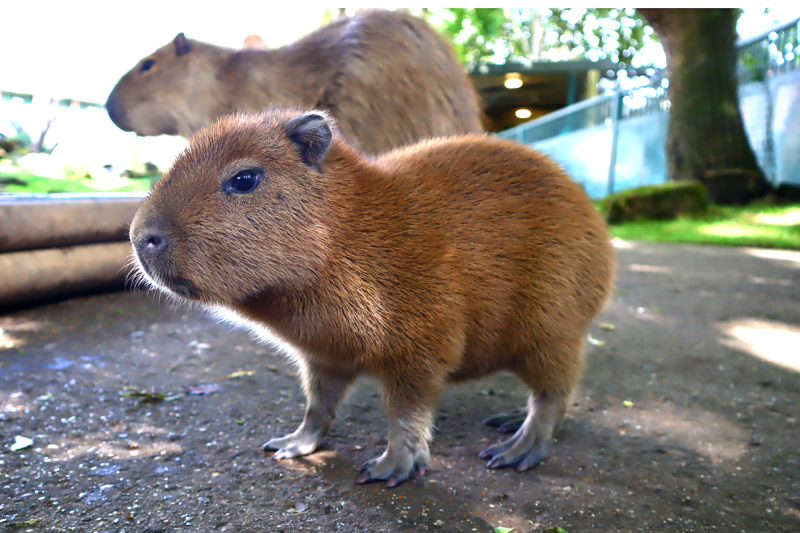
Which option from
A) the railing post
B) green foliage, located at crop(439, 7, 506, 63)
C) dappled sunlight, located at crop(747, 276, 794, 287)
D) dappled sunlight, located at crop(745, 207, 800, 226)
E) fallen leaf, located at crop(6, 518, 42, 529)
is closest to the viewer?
fallen leaf, located at crop(6, 518, 42, 529)

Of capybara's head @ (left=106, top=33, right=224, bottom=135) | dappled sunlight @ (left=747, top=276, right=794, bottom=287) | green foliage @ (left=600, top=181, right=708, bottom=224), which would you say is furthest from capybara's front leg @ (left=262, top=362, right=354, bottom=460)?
green foliage @ (left=600, top=181, right=708, bottom=224)

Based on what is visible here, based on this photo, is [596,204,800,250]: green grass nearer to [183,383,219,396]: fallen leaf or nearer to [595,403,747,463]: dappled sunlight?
[595,403,747,463]: dappled sunlight

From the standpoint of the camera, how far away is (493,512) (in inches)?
74.2

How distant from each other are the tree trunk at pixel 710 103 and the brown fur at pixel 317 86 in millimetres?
8209

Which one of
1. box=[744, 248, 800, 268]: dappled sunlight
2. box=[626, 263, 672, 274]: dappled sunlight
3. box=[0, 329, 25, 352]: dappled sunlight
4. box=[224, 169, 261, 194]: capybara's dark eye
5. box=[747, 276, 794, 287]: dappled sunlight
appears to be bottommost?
box=[626, 263, 672, 274]: dappled sunlight

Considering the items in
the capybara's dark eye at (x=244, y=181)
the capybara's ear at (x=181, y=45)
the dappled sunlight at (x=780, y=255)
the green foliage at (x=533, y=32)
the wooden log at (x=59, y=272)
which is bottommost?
the dappled sunlight at (x=780, y=255)

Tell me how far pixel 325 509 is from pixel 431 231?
3.42 ft

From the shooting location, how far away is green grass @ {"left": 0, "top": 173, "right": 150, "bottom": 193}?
4543 millimetres

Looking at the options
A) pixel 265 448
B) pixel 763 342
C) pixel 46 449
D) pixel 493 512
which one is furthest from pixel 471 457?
pixel 763 342

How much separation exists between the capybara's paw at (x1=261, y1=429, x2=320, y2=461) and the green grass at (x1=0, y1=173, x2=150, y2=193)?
2693 mm

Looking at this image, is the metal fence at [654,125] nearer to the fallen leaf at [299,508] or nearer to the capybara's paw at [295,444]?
the capybara's paw at [295,444]

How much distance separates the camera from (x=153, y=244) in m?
1.82

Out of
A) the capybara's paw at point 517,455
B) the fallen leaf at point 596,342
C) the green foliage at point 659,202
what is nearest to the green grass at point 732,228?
the green foliage at point 659,202

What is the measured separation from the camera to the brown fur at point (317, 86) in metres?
4.25
